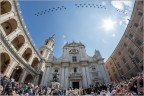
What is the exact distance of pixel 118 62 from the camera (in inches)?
1586

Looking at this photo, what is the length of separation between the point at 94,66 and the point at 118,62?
7.71 metres

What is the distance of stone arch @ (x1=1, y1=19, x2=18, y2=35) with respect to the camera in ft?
99.4

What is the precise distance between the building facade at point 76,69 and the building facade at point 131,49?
573 cm

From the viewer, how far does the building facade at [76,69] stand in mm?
35125

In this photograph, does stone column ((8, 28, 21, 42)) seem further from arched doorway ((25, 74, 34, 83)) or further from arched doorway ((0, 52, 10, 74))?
arched doorway ((25, 74, 34, 83))

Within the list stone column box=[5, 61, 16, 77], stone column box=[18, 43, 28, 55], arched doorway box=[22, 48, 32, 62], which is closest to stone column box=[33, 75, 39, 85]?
arched doorway box=[22, 48, 32, 62]

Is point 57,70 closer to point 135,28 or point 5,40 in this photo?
point 5,40

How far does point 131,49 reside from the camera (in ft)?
108

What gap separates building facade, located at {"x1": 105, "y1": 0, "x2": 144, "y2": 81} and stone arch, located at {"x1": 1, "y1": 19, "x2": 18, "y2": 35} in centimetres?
2675

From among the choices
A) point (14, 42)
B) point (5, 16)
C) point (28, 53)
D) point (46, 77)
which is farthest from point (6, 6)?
point (46, 77)

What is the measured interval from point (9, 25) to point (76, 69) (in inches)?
824

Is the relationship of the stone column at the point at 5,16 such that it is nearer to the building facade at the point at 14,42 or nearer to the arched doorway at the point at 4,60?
the building facade at the point at 14,42

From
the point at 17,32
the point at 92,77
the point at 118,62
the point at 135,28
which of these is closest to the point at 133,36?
the point at 135,28

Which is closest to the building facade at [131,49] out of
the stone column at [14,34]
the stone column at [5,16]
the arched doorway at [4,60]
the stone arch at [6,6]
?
the arched doorway at [4,60]
